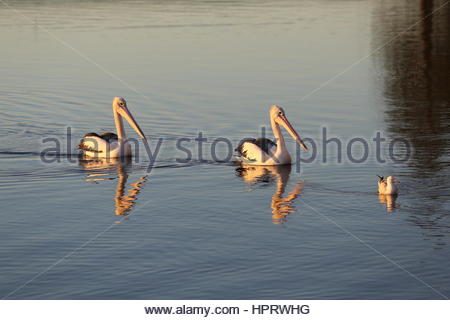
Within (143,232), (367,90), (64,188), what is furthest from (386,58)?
(143,232)

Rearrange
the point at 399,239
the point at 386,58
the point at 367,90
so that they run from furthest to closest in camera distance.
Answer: the point at 386,58 → the point at 367,90 → the point at 399,239

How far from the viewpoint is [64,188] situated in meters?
15.5

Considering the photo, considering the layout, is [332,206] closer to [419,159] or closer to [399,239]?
[399,239]

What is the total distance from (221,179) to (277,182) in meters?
1.00

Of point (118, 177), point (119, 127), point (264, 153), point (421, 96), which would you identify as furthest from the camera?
point (421, 96)

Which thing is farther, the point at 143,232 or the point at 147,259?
the point at 143,232

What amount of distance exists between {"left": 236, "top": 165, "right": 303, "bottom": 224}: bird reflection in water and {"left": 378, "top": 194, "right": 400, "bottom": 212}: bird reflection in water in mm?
1392

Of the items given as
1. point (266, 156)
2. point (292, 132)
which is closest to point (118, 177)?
point (266, 156)

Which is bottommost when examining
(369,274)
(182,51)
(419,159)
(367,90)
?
(369,274)

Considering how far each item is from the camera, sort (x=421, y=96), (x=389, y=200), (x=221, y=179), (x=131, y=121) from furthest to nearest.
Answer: (x=421, y=96)
(x=131, y=121)
(x=221, y=179)
(x=389, y=200)

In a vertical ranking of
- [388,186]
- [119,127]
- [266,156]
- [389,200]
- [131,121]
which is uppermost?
[131,121]

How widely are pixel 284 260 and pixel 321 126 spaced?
983 centimetres

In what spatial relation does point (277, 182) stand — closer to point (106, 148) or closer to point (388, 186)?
point (388, 186)

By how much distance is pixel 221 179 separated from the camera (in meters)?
16.2
